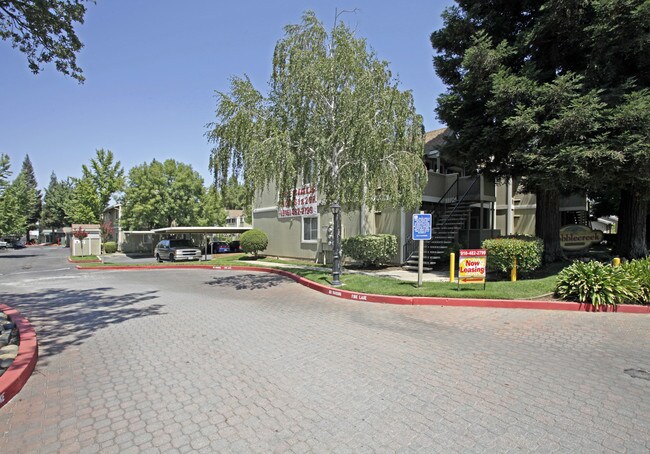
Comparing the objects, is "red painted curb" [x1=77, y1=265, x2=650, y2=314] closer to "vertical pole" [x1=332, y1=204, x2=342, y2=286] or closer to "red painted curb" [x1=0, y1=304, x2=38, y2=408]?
"vertical pole" [x1=332, y1=204, x2=342, y2=286]

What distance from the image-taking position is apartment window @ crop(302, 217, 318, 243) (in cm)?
2098

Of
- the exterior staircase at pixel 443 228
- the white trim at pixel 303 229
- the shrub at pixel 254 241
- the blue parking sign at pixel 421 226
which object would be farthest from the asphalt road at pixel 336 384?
the shrub at pixel 254 241

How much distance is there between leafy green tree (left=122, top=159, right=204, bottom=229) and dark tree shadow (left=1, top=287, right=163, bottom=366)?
2384 cm

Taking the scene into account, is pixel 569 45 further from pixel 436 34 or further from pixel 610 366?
pixel 610 366

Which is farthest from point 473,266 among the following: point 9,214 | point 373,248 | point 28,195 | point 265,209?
point 28,195

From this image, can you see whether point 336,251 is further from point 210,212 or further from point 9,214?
point 9,214

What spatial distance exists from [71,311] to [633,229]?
54.3 feet

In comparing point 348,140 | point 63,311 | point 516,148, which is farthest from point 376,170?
point 63,311

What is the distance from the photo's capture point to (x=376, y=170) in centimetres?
1157

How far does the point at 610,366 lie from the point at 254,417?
180 inches

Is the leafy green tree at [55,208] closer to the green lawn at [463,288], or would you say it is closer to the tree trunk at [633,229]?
the green lawn at [463,288]

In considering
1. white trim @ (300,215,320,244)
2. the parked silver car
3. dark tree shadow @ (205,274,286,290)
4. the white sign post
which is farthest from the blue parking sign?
the parked silver car

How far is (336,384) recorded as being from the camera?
170 inches

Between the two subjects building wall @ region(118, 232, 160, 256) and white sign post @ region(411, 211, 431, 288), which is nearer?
white sign post @ region(411, 211, 431, 288)
